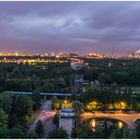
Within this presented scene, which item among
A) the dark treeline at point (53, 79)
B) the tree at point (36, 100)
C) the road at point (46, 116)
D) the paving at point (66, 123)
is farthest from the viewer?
the dark treeline at point (53, 79)

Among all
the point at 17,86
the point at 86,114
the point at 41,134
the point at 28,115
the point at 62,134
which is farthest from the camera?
the point at 17,86

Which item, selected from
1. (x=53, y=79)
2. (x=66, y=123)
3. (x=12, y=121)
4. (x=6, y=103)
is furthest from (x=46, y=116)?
(x=53, y=79)

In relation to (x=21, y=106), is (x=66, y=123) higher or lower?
lower

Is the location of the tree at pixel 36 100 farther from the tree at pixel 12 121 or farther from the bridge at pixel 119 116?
the tree at pixel 12 121

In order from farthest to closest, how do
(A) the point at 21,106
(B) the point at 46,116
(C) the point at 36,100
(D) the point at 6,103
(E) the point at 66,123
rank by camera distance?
(C) the point at 36,100 < (B) the point at 46,116 < (A) the point at 21,106 < (D) the point at 6,103 < (E) the point at 66,123

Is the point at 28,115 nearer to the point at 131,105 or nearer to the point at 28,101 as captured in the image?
the point at 28,101

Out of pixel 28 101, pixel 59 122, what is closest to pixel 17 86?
pixel 28 101

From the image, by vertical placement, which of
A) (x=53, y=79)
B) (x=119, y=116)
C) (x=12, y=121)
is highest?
(x=53, y=79)

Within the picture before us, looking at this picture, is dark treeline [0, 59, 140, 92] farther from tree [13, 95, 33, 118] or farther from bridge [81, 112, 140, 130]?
tree [13, 95, 33, 118]

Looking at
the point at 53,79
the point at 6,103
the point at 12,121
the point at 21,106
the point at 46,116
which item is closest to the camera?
the point at 12,121

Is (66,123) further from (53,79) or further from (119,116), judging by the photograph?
(53,79)

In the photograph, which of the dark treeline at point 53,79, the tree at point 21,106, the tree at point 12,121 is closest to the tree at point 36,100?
the tree at point 21,106
